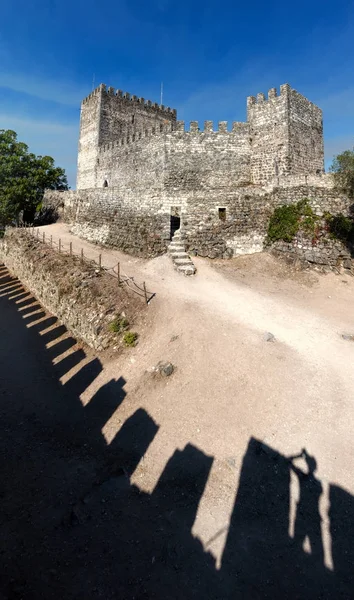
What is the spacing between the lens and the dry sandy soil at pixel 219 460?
4.29 meters

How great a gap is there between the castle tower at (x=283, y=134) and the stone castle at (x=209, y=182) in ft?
0.23

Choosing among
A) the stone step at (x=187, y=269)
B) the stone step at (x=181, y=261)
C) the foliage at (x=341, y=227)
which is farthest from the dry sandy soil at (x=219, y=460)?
the foliage at (x=341, y=227)

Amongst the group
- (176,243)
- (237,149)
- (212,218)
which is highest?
(237,149)

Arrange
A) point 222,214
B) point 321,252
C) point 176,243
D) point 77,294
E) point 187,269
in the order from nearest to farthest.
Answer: point 77,294 → point 187,269 → point 321,252 → point 176,243 → point 222,214

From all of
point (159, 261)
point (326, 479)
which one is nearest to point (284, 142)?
point (159, 261)

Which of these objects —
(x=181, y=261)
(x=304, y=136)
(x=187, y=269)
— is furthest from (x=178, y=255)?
(x=304, y=136)

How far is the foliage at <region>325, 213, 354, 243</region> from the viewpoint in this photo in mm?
14797

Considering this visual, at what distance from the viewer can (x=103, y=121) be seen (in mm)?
33031

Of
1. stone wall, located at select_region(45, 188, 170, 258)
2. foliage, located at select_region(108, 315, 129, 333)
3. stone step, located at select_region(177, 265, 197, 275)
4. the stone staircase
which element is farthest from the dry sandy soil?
stone wall, located at select_region(45, 188, 170, 258)

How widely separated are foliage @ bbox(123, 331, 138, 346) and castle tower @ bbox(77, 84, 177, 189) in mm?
27328

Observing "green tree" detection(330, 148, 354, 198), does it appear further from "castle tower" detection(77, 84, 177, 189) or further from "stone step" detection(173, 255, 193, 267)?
"castle tower" detection(77, 84, 177, 189)

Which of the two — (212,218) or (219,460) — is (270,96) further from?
(219,460)

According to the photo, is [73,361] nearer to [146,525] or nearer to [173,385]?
[173,385]

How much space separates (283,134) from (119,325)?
18.8 metres
